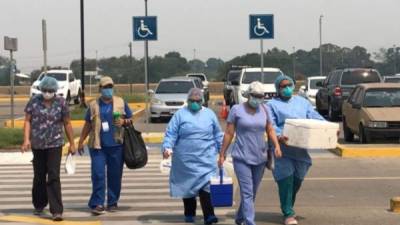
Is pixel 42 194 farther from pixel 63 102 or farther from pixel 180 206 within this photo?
pixel 180 206

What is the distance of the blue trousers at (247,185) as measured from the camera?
818 cm

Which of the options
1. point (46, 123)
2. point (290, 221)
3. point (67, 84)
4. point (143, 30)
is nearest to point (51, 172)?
point (46, 123)

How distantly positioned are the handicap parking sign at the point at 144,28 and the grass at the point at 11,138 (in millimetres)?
3807

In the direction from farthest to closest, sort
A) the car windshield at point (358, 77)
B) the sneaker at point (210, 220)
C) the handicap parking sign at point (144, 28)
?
1. the car windshield at point (358, 77)
2. the handicap parking sign at point (144, 28)
3. the sneaker at point (210, 220)

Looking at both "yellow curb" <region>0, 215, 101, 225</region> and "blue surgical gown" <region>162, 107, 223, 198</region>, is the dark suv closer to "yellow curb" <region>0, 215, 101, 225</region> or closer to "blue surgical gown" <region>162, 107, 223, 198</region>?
"blue surgical gown" <region>162, 107, 223, 198</region>

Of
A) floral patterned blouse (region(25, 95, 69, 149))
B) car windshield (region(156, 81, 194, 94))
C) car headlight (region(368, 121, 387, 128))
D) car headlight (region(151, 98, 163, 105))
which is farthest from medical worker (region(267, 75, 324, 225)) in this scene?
car windshield (region(156, 81, 194, 94))

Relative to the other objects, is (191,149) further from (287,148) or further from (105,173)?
(105,173)

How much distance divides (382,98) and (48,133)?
11.1 meters

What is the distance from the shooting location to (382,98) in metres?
18.3

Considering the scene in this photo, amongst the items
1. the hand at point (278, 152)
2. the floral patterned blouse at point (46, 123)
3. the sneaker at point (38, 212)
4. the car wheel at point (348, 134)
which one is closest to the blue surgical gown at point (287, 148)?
the hand at point (278, 152)

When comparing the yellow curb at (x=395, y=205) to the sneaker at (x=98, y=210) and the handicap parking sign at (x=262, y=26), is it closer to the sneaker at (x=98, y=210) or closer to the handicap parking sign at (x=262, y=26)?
the sneaker at (x=98, y=210)

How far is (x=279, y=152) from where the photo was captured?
27.3 ft

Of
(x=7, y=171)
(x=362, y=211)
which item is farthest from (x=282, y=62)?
(x=362, y=211)

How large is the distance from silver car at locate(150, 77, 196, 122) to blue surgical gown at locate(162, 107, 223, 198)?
1806 cm
